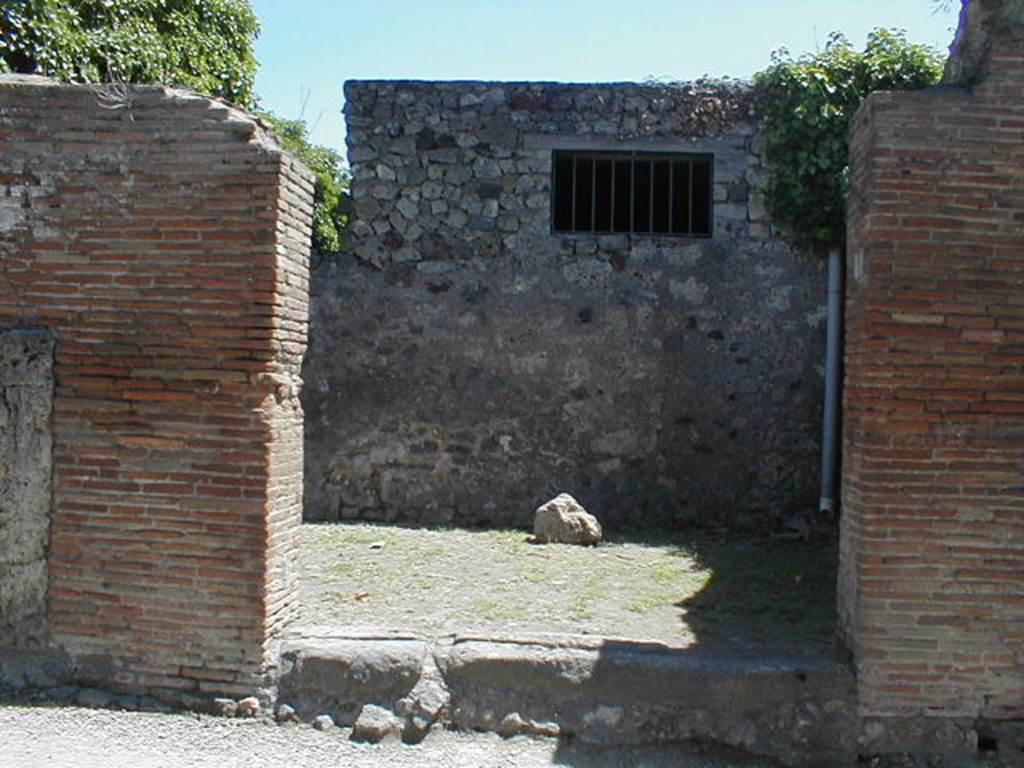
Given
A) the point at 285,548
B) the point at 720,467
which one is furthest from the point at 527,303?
the point at 285,548

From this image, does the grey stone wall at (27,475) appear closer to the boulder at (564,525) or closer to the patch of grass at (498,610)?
the patch of grass at (498,610)

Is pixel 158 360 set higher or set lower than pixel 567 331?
lower

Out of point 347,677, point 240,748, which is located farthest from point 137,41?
point 240,748

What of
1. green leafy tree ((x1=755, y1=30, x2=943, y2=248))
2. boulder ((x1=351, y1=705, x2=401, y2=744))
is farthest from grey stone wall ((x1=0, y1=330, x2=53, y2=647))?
green leafy tree ((x1=755, y1=30, x2=943, y2=248))

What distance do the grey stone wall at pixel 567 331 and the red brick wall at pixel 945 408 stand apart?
475 cm

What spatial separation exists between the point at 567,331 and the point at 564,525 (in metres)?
1.92

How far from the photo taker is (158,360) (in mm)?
4891

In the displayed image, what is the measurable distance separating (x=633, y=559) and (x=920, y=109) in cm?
431

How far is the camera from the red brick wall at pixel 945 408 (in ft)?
14.9

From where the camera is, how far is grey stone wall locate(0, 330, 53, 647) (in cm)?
495

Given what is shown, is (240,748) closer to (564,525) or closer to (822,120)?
(564,525)

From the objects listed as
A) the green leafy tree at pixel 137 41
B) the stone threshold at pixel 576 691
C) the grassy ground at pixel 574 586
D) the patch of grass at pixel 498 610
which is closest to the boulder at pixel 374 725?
the stone threshold at pixel 576 691

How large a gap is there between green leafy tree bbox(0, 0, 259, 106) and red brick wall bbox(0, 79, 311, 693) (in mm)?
1651

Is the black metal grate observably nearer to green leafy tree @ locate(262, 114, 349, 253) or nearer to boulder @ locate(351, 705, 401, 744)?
green leafy tree @ locate(262, 114, 349, 253)
